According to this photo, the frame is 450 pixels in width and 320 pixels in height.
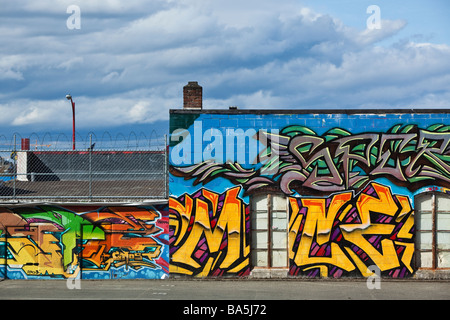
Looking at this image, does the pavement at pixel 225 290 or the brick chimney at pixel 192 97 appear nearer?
the pavement at pixel 225 290

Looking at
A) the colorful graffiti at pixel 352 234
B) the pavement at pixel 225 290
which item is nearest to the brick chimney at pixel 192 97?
the colorful graffiti at pixel 352 234

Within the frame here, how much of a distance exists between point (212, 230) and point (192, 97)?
12.4ft

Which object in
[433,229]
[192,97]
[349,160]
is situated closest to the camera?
[349,160]

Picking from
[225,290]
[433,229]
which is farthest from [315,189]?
[225,290]

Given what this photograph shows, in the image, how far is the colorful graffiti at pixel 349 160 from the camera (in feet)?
56.3

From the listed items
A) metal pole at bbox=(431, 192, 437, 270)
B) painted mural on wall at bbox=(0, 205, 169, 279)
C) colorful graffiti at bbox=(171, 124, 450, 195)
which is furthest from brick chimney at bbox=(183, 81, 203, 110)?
metal pole at bbox=(431, 192, 437, 270)

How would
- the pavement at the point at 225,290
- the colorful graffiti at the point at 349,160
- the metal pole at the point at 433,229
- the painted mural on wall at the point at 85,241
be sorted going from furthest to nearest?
→ the painted mural on wall at the point at 85,241 < the metal pole at the point at 433,229 < the colorful graffiti at the point at 349,160 < the pavement at the point at 225,290

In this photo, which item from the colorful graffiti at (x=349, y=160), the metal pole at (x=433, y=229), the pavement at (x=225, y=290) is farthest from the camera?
the metal pole at (x=433, y=229)

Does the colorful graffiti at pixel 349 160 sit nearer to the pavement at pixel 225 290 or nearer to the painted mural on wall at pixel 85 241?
the painted mural on wall at pixel 85 241

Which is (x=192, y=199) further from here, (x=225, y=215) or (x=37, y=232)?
(x=37, y=232)

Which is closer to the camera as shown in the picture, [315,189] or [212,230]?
[315,189]

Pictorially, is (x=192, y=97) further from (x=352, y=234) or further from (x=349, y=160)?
(x=352, y=234)

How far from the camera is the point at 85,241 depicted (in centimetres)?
1769

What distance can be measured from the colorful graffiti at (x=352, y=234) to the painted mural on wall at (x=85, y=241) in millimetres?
3780
